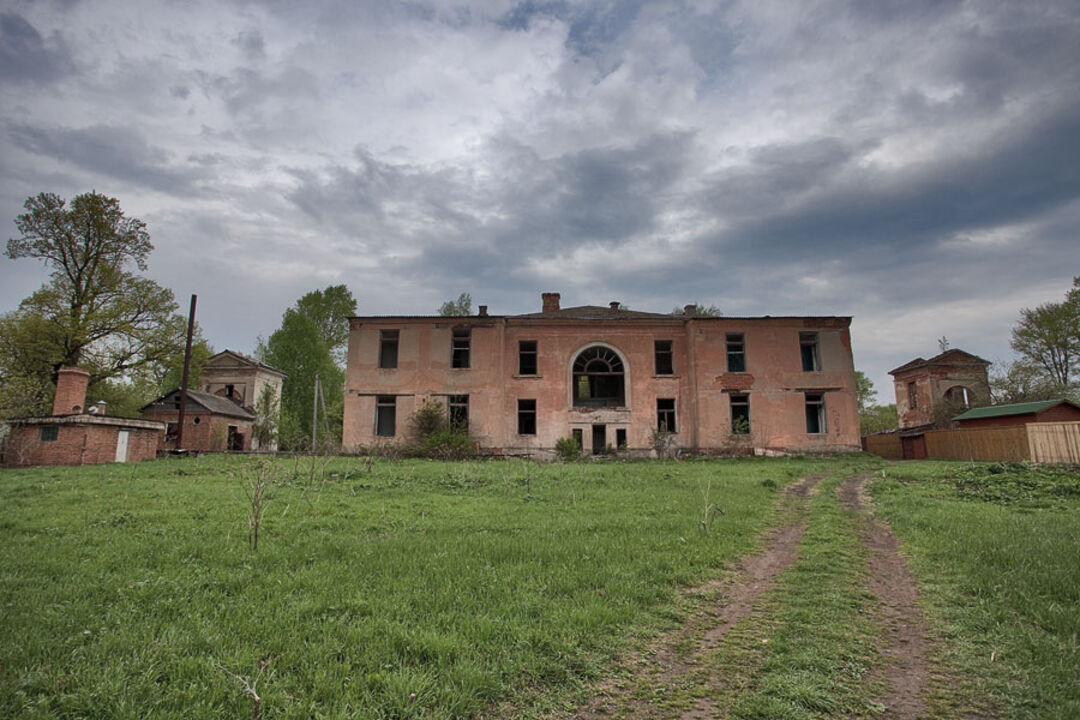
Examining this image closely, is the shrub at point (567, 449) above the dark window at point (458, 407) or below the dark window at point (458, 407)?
below

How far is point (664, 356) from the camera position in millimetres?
31094

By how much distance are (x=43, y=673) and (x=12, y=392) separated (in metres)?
27.8

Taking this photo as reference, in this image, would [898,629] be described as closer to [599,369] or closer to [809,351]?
[599,369]

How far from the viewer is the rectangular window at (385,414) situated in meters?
28.9

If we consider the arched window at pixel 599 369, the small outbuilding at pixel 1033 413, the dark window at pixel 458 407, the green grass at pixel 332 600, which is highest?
the arched window at pixel 599 369

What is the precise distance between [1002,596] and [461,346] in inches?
1024

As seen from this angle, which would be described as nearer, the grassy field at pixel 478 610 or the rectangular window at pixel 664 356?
the grassy field at pixel 478 610

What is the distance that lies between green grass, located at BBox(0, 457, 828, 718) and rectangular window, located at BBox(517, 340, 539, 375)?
18.7 meters

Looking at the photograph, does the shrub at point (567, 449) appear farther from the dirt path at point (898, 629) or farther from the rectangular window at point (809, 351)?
the dirt path at point (898, 629)

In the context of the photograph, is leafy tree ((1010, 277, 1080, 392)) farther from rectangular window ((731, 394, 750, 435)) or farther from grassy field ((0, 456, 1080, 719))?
grassy field ((0, 456, 1080, 719))

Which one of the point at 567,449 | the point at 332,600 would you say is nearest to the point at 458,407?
the point at 567,449

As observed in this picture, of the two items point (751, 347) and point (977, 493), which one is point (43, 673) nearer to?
point (977, 493)

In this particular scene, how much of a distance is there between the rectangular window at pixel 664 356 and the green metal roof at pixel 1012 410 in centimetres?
1506

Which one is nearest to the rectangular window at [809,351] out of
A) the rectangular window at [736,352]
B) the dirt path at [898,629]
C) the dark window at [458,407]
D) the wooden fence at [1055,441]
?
the rectangular window at [736,352]
